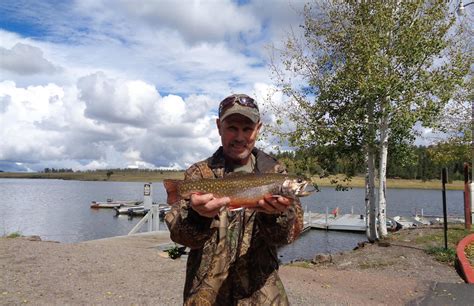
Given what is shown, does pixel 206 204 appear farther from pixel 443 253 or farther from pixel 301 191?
pixel 443 253

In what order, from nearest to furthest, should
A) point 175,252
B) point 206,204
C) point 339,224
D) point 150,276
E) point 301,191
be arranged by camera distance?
point 206,204, point 301,191, point 150,276, point 175,252, point 339,224

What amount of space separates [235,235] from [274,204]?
46cm

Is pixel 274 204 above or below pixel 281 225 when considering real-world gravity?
above

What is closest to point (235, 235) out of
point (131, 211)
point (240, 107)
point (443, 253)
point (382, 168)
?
point (240, 107)

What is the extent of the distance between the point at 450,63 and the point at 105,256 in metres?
15.3

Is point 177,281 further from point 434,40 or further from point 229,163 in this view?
point 434,40

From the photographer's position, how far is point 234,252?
126 inches

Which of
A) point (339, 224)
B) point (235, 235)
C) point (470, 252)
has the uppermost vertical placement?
point (235, 235)

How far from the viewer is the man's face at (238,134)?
327cm

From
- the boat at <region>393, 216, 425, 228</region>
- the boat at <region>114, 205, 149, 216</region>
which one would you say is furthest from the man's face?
the boat at <region>114, 205, 149, 216</region>

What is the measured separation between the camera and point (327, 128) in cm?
1759

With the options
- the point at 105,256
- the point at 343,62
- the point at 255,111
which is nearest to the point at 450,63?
the point at 343,62

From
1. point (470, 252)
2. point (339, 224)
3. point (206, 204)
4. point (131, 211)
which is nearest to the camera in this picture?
point (206, 204)

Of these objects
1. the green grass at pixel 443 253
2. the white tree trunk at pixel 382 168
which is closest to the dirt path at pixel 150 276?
the green grass at pixel 443 253
